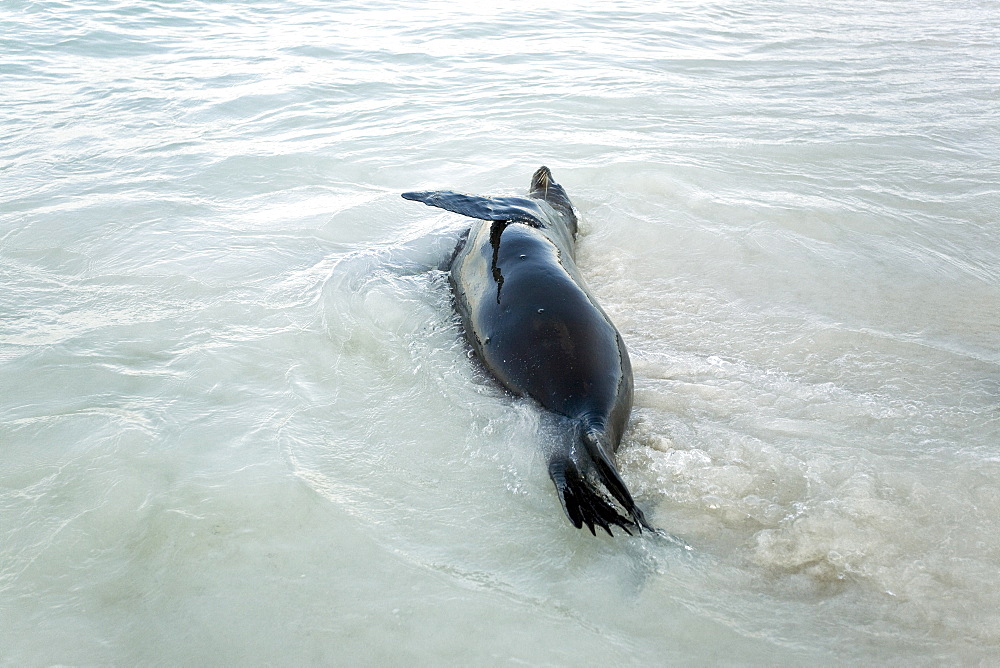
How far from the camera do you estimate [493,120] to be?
7.72 meters

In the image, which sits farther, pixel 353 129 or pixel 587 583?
pixel 353 129

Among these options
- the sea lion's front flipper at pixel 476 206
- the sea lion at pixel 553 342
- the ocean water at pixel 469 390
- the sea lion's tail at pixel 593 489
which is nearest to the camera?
the ocean water at pixel 469 390

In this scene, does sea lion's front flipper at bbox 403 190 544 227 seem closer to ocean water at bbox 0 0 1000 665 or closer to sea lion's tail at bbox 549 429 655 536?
ocean water at bbox 0 0 1000 665

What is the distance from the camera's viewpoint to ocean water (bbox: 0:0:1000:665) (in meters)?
2.27

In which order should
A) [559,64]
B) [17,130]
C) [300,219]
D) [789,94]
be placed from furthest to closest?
[559,64] → [789,94] → [17,130] → [300,219]

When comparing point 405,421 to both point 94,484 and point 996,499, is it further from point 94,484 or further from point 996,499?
point 996,499

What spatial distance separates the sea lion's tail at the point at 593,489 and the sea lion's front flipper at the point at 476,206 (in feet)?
5.65

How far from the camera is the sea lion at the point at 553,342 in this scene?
2.65 m

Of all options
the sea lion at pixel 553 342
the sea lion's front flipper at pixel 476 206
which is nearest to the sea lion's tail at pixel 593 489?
the sea lion at pixel 553 342

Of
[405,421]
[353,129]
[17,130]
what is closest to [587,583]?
[405,421]

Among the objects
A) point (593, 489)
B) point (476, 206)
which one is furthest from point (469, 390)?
point (476, 206)

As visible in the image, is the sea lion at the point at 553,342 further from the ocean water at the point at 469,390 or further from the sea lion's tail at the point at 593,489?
the ocean water at the point at 469,390

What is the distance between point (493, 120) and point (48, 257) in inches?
174

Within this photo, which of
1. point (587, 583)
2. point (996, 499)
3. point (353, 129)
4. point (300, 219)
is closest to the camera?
point (587, 583)
